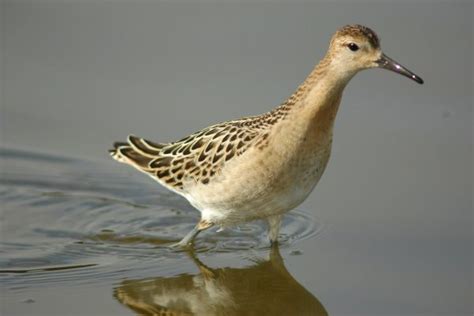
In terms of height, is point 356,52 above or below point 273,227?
above

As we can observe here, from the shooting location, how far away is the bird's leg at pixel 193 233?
10.0 meters

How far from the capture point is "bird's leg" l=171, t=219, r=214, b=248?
10.0 m

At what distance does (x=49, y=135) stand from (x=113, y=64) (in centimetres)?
200

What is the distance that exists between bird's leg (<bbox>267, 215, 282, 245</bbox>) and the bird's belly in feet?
0.93

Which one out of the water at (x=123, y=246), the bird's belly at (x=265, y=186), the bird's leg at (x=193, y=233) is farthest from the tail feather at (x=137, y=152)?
the bird's belly at (x=265, y=186)

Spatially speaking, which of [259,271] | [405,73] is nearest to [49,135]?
[259,271]

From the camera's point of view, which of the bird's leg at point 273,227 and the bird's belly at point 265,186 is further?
the bird's leg at point 273,227

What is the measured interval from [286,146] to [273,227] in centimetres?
109

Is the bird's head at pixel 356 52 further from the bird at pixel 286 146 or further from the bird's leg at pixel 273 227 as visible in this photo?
the bird's leg at pixel 273 227

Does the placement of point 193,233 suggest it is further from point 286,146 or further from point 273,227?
point 286,146

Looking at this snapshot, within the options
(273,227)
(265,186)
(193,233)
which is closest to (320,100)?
(265,186)

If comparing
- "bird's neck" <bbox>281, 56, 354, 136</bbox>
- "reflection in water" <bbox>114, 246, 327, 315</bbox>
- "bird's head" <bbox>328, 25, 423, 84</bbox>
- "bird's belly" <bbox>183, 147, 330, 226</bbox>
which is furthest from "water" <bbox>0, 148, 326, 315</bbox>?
"bird's head" <bbox>328, 25, 423, 84</bbox>

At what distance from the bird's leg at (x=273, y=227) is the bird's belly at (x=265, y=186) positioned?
0.28 metres

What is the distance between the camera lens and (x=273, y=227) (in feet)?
33.0
